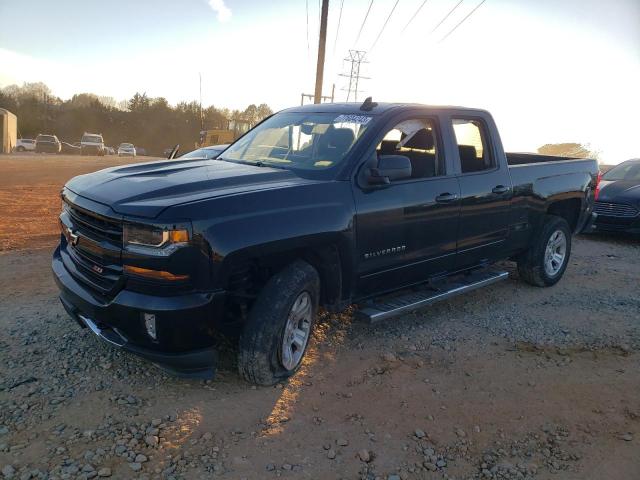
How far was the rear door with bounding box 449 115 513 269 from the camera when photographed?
15.3 ft

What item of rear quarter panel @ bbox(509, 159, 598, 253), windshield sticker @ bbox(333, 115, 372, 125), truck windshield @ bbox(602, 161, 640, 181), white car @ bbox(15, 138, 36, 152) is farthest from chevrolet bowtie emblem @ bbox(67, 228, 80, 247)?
white car @ bbox(15, 138, 36, 152)

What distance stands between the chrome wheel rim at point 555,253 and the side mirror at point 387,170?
9.91ft

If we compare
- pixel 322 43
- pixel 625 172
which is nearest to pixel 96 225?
pixel 625 172

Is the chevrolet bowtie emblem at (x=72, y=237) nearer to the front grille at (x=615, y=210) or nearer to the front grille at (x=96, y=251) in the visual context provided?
the front grille at (x=96, y=251)

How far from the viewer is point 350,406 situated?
331 centimetres

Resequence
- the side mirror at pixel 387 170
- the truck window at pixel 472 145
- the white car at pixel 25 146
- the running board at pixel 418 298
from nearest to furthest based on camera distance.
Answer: the side mirror at pixel 387 170
the running board at pixel 418 298
the truck window at pixel 472 145
the white car at pixel 25 146

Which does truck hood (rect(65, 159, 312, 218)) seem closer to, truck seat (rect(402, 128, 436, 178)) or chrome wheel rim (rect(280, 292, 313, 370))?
chrome wheel rim (rect(280, 292, 313, 370))

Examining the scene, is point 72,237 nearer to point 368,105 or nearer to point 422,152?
point 368,105

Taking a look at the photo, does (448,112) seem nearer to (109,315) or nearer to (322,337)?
(322,337)

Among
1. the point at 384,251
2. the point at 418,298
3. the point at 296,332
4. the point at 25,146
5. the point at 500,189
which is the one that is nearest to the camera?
the point at 296,332

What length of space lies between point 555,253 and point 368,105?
3394mm

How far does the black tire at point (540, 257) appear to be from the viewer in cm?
586

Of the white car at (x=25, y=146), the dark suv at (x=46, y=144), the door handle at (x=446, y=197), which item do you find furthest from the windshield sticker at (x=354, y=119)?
the white car at (x=25, y=146)

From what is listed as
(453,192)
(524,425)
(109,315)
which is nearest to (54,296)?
(109,315)
